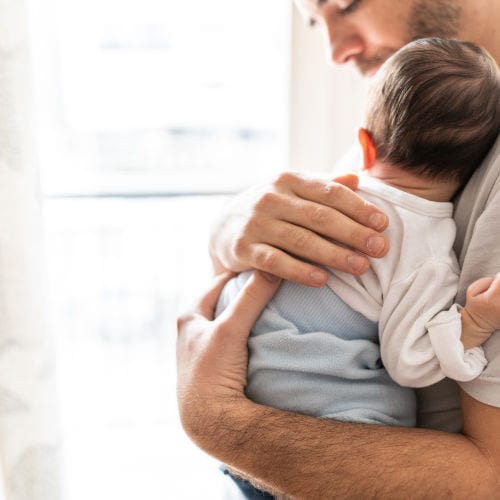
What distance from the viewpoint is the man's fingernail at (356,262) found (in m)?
0.94

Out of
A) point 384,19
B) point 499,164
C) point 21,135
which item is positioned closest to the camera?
point 499,164

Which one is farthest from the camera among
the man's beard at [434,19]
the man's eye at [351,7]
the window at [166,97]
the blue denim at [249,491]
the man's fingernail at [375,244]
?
the window at [166,97]

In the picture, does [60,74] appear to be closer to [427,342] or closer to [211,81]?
[211,81]

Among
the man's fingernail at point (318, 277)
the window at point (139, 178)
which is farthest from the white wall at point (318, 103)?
the man's fingernail at point (318, 277)

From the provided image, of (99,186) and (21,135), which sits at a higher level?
(21,135)

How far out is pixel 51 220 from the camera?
70.4 inches

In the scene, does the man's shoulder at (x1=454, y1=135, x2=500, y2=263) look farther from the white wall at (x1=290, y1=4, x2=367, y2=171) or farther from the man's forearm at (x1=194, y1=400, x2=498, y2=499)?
the white wall at (x1=290, y1=4, x2=367, y2=171)

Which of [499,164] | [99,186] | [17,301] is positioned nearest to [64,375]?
[99,186]

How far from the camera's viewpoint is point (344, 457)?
91 centimetres

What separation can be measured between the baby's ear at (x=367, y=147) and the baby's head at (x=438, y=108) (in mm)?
24

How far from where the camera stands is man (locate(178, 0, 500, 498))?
2.87ft

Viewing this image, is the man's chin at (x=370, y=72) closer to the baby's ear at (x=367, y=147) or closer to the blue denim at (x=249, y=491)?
the baby's ear at (x=367, y=147)

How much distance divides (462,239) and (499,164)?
0.43 feet

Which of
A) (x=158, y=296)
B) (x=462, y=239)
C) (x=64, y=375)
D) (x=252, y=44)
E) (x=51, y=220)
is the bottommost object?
(x=64, y=375)
